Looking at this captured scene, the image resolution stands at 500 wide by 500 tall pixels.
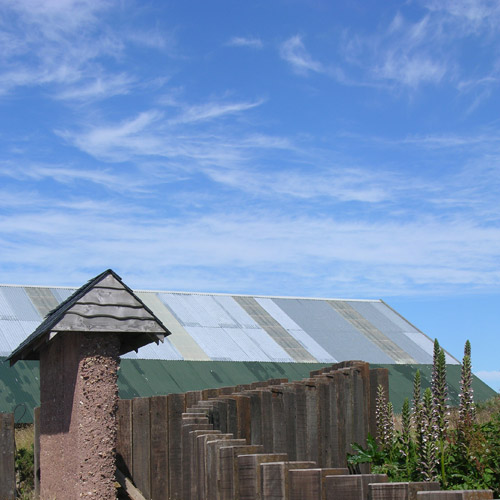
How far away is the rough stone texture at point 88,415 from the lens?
7.52 m

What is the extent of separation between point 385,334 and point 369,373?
860 inches

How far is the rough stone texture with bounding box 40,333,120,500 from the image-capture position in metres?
7.52

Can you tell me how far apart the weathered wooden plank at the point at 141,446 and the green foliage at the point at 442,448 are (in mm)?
2473

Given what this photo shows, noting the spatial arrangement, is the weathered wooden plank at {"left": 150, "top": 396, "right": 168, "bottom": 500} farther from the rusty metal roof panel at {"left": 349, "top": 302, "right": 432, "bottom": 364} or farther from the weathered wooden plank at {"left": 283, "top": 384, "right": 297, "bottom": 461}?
the rusty metal roof panel at {"left": 349, "top": 302, "right": 432, "bottom": 364}

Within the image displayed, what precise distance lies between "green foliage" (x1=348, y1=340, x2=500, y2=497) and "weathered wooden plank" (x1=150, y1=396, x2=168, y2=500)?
2.23 metres

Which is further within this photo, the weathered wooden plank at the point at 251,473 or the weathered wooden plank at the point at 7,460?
the weathered wooden plank at the point at 7,460

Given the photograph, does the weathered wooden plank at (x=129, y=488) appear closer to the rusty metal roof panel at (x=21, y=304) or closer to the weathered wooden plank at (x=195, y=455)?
the weathered wooden plank at (x=195, y=455)

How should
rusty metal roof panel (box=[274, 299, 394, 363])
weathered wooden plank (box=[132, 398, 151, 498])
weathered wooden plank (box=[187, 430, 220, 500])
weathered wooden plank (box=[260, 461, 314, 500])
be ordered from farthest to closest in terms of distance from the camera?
rusty metal roof panel (box=[274, 299, 394, 363]), weathered wooden plank (box=[132, 398, 151, 498]), weathered wooden plank (box=[187, 430, 220, 500]), weathered wooden plank (box=[260, 461, 314, 500])

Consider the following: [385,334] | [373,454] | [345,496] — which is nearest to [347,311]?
[385,334]

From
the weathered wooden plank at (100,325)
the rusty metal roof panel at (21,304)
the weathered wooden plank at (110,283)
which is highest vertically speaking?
the rusty metal roof panel at (21,304)

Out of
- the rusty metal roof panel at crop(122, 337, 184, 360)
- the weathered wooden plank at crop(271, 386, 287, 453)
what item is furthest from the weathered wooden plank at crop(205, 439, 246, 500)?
the rusty metal roof panel at crop(122, 337, 184, 360)

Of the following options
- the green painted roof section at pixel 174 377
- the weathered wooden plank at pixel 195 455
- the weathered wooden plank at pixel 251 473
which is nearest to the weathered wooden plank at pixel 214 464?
the weathered wooden plank at pixel 251 473

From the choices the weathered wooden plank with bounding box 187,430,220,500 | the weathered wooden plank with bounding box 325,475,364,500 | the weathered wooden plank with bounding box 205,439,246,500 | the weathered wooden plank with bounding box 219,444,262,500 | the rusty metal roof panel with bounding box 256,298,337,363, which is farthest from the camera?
the rusty metal roof panel with bounding box 256,298,337,363

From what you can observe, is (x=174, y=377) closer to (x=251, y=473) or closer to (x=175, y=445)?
(x=175, y=445)
